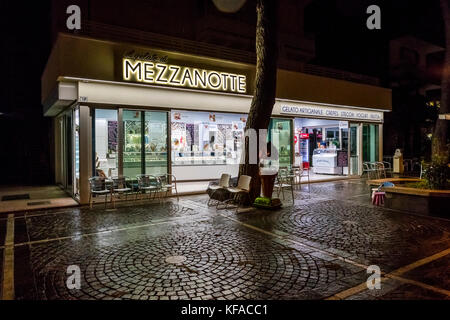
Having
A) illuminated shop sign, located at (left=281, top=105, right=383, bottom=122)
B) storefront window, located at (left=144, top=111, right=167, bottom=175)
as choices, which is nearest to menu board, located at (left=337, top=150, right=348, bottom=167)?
illuminated shop sign, located at (left=281, top=105, right=383, bottom=122)

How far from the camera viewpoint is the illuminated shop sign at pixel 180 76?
10.3 meters

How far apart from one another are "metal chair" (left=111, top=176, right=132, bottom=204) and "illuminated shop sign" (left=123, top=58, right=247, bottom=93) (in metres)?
3.20

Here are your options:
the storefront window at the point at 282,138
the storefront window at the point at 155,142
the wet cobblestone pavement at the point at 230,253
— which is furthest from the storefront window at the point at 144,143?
the storefront window at the point at 282,138

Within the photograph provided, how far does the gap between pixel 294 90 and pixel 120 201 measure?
29.4 ft

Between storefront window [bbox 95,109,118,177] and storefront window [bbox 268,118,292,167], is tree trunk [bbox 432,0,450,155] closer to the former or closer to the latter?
storefront window [bbox 268,118,292,167]

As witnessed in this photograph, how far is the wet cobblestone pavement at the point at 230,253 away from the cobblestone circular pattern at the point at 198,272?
0.05ft

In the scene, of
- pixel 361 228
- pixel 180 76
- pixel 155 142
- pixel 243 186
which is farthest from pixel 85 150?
pixel 361 228

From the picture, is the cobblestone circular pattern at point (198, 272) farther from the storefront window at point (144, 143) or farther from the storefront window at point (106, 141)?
the storefront window at point (106, 141)

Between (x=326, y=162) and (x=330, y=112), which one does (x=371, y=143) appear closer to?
(x=326, y=162)

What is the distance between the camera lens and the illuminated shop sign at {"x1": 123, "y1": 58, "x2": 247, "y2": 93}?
33.7 feet

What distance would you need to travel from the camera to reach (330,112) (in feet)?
54.4

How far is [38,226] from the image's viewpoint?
24.4 ft

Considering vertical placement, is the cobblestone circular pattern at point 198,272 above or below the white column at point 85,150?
below
